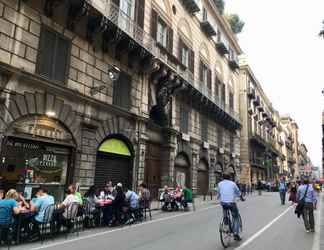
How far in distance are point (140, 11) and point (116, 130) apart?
7.62 meters

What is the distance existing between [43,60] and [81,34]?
265 cm

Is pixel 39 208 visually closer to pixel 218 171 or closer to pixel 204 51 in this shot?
pixel 204 51

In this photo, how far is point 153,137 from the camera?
2016 centimetres

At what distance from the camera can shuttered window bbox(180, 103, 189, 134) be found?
23922mm

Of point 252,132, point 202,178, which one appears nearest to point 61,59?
point 202,178

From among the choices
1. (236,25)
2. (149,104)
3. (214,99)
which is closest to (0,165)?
(149,104)

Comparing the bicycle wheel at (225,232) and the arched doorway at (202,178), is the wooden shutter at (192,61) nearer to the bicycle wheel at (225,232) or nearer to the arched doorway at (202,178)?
the arched doorway at (202,178)

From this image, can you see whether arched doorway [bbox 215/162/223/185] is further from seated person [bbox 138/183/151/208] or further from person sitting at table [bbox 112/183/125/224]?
person sitting at table [bbox 112/183/125/224]

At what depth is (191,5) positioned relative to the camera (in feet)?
84.0

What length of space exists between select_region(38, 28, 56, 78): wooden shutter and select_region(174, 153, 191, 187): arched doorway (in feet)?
40.2

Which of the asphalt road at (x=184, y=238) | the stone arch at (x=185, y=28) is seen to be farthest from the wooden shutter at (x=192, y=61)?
the asphalt road at (x=184, y=238)

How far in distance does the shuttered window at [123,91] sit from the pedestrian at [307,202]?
9.73 metres

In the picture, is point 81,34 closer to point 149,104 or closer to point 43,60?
point 43,60

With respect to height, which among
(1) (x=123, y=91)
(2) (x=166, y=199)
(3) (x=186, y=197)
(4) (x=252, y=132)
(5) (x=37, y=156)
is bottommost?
(2) (x=166, y=199)
